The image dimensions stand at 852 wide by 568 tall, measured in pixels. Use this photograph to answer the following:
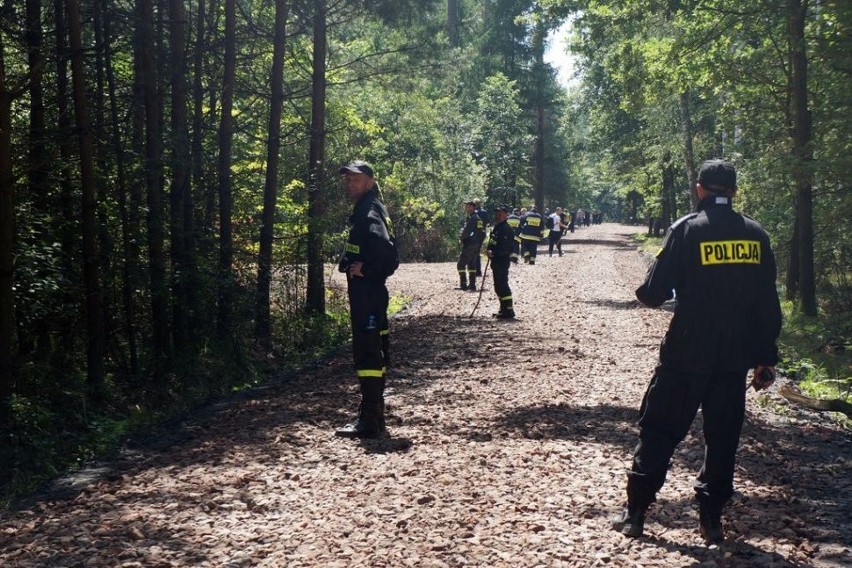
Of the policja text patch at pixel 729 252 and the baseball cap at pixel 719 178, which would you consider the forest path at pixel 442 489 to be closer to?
the policja text patch at pixel 729 252

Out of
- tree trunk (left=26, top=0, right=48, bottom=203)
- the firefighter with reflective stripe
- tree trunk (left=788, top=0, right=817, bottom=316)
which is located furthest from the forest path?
the firefighter with reflective stripe

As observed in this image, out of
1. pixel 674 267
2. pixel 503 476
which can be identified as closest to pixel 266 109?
pixel 503 476

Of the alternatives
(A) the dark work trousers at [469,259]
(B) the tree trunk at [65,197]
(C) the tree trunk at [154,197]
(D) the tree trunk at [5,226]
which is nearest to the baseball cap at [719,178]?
(D) the tree trunk at [5,226]

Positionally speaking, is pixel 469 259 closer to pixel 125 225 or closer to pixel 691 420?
pixel 125 225

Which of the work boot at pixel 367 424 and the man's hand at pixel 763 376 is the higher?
the man's hand at pixel 763 376

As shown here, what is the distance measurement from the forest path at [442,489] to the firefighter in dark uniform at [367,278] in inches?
15.0

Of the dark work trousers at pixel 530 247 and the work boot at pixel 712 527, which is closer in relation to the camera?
the work boot at pixel 712 527

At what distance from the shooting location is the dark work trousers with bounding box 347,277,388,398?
7914 mm

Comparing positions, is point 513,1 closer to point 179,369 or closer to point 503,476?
point 179,369

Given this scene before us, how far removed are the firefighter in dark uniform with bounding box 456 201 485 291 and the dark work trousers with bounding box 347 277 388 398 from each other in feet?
45.8

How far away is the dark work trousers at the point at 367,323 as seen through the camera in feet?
26.0

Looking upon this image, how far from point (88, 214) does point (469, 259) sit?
47.9 feet

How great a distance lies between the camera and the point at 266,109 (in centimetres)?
1634

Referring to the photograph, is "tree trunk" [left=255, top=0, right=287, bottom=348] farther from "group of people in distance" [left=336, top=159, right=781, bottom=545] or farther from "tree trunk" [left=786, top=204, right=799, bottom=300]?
"tree trunk" [left=786, top=204, right=799, bottom=300]
